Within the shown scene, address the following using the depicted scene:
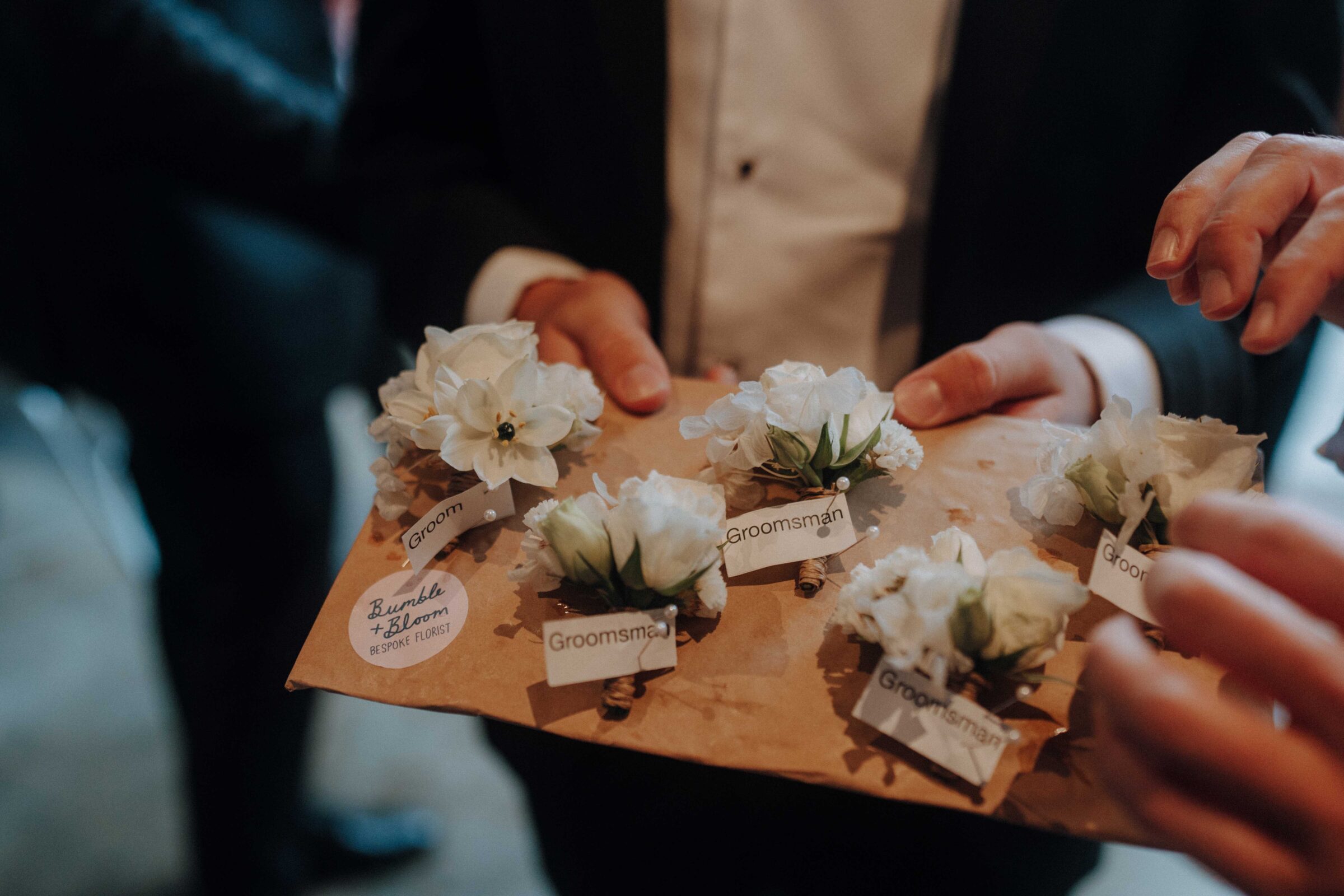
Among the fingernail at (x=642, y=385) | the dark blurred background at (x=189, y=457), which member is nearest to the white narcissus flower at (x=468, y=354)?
the fingernail at (x=642, y=385)

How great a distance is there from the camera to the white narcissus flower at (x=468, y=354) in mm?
594

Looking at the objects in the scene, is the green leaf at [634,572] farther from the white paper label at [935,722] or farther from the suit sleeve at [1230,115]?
the suit sleeve at [1230,115]

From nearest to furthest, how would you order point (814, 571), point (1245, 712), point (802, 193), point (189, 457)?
1. point (1245, 712)
2. point (814, 571)
3. point (802, 193)
4. point (189, 457)

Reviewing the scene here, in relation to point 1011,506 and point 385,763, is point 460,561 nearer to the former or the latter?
point 1011,506

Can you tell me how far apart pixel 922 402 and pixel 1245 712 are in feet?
1.15

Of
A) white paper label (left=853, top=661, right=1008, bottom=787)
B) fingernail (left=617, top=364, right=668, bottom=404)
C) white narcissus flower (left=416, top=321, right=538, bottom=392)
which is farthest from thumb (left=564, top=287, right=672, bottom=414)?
white paper label (left=853, top=661, right=1008, bottom=787)

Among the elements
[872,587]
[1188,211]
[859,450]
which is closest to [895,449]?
[859,450]

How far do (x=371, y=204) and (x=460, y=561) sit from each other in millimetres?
683

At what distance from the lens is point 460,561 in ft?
1.86

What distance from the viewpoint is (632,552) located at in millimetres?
483

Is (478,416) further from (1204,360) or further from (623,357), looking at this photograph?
(1204,360)

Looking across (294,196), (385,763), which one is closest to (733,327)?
(294,196)

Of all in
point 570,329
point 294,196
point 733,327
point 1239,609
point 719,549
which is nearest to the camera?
point 1239,609

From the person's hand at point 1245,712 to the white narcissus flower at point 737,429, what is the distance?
0.26 meters
